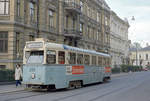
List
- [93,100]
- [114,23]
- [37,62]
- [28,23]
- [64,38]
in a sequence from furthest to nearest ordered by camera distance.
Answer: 1. [114,23]
2. [64,38]
3. [28,23]
4. [37,62]
5. [93,100]

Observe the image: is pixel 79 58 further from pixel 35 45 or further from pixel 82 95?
pixel 82 95

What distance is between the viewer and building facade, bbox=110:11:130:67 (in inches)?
2504

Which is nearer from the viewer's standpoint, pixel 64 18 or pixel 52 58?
pixel 52 58

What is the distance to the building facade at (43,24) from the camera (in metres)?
25.1

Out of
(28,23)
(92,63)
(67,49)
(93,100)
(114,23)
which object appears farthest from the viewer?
(114,23)

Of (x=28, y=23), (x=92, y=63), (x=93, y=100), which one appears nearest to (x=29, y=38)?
(x=28, y=23)

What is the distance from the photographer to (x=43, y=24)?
99.1 ft

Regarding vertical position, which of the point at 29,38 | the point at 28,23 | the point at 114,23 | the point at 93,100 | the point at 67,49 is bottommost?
the point at 93,100

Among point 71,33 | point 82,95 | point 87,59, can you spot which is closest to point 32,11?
point 71,33

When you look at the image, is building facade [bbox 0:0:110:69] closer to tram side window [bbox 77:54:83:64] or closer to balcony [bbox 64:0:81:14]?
balcony [bbox 64:0:81:14]

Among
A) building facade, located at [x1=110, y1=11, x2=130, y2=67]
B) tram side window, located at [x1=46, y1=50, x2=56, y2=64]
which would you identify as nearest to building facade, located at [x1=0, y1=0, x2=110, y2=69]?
tram side window, located at [x1=46, y1=50, x2=56, y2=64]

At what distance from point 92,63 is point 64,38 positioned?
569 inches

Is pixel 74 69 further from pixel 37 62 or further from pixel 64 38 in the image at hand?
pixel 64 38

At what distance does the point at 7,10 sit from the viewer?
25734 millimetres
